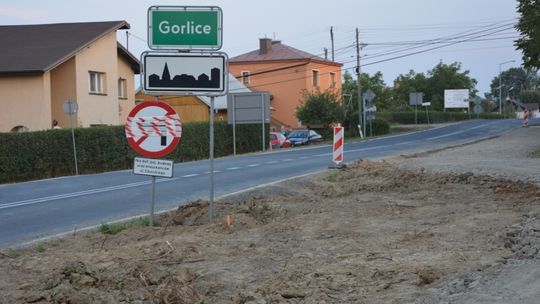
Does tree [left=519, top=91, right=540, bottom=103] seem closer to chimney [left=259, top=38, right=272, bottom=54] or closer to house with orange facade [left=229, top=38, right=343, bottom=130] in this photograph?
house with orange facade [left=229, top=38, right=343, bottom=130]

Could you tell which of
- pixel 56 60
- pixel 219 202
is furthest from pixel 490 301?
pixel 56 60

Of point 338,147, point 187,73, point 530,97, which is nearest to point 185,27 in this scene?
point 187,73

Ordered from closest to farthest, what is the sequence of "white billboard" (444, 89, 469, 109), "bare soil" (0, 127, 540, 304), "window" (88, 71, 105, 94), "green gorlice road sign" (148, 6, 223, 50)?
1. "bare soil" (0, 127, 540, 304)
2. "green gorlice road sign" (148, 6, 223, 50)
3. "window" (88, 71, 105, 94)
4. "white billboard" (444, 89, 469, 109)

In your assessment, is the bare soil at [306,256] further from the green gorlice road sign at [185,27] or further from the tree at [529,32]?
the tree at [529,32]

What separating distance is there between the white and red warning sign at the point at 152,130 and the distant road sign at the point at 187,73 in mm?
293

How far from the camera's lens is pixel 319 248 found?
766 cm

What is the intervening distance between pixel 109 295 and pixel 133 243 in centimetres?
273

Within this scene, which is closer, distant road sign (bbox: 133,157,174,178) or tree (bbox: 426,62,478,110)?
distant road sign (bbox: 133,157,174,178)

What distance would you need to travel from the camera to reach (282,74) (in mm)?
71500

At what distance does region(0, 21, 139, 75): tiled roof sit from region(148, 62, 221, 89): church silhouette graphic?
86.9ft

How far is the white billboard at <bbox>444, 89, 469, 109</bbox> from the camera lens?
357ft

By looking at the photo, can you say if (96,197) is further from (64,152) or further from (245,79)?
(245,79)

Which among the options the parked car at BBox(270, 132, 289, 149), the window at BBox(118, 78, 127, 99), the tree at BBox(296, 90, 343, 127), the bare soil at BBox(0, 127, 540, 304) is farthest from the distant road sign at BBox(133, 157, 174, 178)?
the tree at BBox(296, 90, 343, 127)

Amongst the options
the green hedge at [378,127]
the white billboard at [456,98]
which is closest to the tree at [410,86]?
the white billboard at [456,98]
